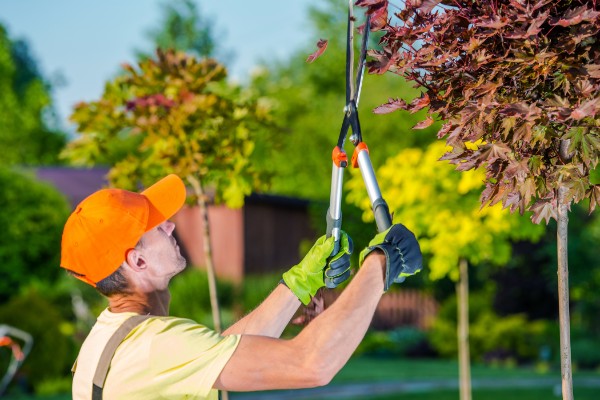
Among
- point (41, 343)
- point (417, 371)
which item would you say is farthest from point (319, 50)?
point (417, 371)

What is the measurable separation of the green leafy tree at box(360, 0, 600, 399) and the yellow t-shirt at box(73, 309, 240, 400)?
1.34 meters

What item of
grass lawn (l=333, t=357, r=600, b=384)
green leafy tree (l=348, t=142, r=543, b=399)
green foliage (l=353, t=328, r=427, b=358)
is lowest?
grass lawn (l=333, t=357, r=600, b=384)

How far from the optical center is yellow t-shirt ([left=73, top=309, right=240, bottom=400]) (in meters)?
2.63

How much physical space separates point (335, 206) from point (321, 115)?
38108mm

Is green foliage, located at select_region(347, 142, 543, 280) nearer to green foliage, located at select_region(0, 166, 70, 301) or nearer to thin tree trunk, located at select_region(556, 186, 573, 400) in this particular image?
thin tree trunk, located at select_region(556, 186, 573, 400)

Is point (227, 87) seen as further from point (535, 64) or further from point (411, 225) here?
point (535, 64)

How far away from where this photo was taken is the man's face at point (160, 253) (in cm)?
301

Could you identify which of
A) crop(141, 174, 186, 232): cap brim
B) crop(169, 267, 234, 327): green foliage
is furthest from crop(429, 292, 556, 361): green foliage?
crop(141, 174, 186, 232): cap brim

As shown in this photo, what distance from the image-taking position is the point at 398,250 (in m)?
2.71

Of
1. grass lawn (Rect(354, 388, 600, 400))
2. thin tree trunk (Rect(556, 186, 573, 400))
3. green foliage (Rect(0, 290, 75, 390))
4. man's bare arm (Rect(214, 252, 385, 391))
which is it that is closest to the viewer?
man's bare arm (Rect(214, 252, 385, 391))

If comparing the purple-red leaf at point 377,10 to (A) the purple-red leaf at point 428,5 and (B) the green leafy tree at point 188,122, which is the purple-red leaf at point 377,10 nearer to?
(A) the purple-red leaf at point 428,5

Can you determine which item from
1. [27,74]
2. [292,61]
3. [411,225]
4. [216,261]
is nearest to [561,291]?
[411,225]

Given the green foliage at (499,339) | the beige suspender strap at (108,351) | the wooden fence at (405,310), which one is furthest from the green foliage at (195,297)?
the beige suspender strap at (108,351)

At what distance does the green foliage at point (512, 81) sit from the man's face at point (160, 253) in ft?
3.43
